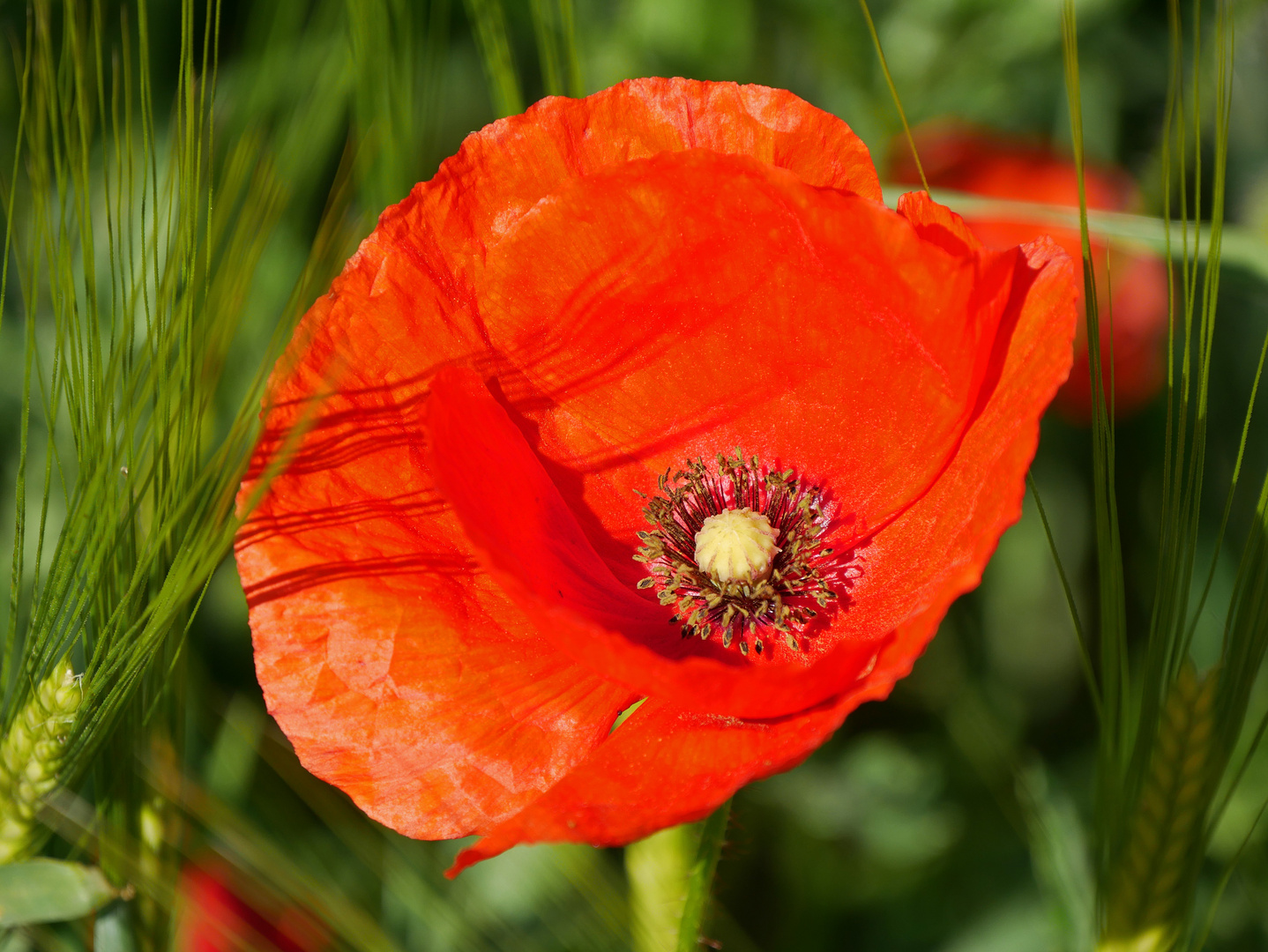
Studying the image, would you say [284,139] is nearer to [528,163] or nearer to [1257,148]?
[528,163]

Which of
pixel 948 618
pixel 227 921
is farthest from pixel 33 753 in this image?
pixel 948 618

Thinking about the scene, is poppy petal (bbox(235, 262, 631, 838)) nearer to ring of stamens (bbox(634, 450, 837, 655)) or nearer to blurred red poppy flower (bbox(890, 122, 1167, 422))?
ring of stamens (bbox(634, 450, 837, 655))

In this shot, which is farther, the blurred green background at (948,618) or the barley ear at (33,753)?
the blurred green background at (948,618)

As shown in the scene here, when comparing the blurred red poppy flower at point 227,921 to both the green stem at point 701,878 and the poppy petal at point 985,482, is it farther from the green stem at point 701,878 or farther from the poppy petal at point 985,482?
the poppy petal at point 985,482

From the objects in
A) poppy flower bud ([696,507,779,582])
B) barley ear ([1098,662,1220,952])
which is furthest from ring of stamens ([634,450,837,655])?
barley ear ([1098,662,1220,952])

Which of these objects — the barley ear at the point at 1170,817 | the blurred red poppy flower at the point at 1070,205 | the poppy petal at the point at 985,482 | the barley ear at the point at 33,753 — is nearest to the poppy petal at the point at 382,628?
the barley ear at the point at 33,753

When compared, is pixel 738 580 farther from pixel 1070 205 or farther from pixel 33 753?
pixel 1070 205

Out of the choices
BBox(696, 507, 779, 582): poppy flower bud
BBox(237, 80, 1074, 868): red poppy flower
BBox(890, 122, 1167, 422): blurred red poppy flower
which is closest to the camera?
BBox(237, 80, 1074, 868): red poppy flower
